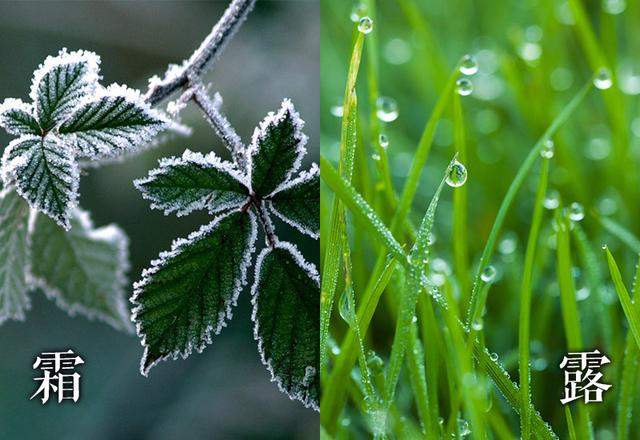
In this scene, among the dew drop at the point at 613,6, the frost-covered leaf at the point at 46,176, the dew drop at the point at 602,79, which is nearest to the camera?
the frost-covered leaf at the point at 46,176

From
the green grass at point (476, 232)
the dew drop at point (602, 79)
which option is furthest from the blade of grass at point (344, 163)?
the dew drop at point (602, 79)

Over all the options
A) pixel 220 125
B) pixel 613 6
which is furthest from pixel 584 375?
pixel 613 6

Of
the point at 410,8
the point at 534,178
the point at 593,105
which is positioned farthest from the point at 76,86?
the point at 593,105

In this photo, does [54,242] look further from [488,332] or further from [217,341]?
[488,332]

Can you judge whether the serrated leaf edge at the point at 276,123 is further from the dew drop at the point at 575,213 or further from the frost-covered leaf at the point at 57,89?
the dew drop at the point at 575,213

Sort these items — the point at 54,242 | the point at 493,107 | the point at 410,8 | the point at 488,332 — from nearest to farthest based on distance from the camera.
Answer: the point at 54,242
the point at 488,332
the point at 410,8
the point at 493,107

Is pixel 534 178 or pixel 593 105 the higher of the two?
pixel 593 105

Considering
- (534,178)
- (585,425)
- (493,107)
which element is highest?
(493,107)
